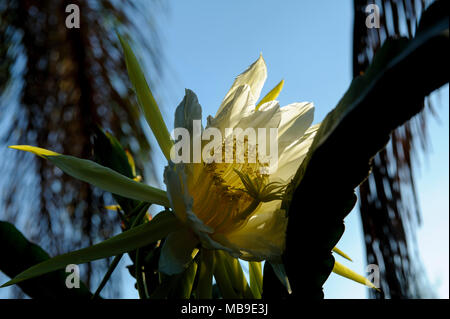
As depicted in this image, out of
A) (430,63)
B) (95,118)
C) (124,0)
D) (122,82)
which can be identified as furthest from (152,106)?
(124,0)

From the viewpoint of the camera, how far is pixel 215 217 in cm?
45

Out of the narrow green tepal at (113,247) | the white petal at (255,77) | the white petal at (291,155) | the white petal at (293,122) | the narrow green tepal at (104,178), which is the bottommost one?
the narrow green tepal at (113,247)

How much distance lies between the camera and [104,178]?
0.39 metres

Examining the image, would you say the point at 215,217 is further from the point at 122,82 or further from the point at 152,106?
the point at 122,82

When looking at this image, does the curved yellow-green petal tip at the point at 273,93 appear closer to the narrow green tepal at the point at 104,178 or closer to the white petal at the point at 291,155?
the white petal at the point at 291,155

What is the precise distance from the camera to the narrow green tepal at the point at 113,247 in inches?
13.4

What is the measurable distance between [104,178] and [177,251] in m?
0.10

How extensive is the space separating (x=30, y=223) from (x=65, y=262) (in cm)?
153

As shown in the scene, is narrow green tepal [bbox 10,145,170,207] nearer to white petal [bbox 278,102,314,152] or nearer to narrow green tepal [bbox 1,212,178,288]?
narrow green tepal [bbox 1,212,178,288]

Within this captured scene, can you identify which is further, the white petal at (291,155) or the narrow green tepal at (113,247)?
the white petal at (291,155)

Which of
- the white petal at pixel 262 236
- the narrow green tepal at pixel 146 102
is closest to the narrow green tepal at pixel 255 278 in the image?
the white petal at pixel 262 236

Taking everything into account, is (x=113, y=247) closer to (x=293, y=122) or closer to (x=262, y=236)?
(x=262, y=236)

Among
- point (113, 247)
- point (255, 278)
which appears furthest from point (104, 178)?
point (255, 278)

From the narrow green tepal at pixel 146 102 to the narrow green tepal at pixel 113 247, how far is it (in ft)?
Answer: 0.27
